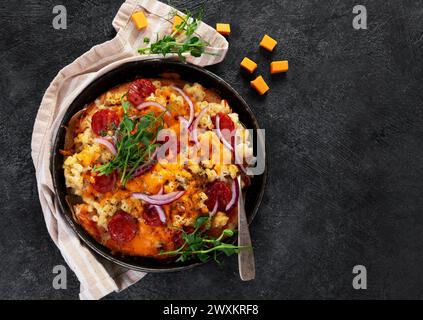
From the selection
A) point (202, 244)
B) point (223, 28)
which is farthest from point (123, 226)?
point (223, 28)

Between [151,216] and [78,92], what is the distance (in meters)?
1.12

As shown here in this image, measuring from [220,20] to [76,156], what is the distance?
5.60 ft

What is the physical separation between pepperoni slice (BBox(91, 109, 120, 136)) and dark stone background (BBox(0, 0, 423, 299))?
89 cm

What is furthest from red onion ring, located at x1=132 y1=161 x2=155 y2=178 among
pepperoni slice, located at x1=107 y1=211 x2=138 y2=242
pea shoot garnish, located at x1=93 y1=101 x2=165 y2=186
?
pepperoni slice, located at x1=107 y1=211 x2=138 y2=242

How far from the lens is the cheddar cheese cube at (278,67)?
167 inches

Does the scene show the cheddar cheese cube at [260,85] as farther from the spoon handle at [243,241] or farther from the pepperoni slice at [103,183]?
the pepperoni slice at [103,183]

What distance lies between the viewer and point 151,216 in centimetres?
343

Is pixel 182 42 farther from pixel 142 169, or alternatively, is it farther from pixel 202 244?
pixel 202 244

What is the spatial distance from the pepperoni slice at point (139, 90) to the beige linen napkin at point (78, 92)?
0.27 meters

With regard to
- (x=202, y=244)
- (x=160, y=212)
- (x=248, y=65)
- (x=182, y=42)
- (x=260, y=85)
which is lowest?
(x=202, y=244)

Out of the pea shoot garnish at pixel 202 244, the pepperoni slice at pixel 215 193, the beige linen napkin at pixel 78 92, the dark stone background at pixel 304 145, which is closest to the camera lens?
the pea shoot garnish at pixel 202 244

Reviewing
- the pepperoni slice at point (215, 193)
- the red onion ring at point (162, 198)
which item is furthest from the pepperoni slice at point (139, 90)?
the pepperoni slice at point (215, 193)
